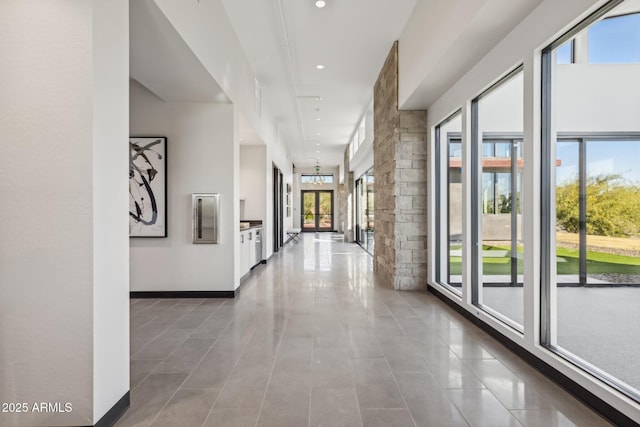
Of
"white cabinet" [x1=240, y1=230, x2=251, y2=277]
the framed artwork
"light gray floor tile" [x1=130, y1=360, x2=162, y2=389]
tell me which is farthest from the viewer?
"white cabinet" [x1=240, y1=230, x2=251, y2=277]

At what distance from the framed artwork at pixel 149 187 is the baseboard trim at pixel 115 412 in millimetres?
2848

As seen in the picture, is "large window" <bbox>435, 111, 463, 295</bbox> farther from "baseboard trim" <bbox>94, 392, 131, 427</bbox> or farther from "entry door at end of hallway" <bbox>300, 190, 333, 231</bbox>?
"entry door at end of hallway" <bbox>300, 190, 333, 231</bbox>

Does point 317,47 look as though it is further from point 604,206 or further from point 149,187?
point 604,206

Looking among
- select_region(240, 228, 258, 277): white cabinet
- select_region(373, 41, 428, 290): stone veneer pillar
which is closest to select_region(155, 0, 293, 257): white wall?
select_region(240, 228, 258, 277): white cabinet

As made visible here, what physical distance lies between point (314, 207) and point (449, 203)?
1456cm

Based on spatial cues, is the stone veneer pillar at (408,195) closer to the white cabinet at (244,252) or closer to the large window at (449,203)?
the large window at (449,203)

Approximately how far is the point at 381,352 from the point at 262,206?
5.27 metres

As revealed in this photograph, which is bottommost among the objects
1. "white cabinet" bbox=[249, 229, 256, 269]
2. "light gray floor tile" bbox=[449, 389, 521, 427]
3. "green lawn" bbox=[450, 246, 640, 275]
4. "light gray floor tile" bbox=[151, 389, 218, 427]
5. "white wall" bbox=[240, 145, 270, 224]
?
"light gray floor tile" bbox=[151, 389, 218, 427]

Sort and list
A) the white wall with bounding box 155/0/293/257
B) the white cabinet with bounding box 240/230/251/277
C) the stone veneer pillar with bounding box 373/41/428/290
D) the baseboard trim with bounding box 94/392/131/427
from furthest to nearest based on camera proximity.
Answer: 1. the white cabinet with bounding box 240/230/251/277
2. the stone veneer pillar with bounding box 373/41/428/290
3. the white wall with bounding box 155/0/293/257
4. the baseboard trim with bounding box 94/392/131/427

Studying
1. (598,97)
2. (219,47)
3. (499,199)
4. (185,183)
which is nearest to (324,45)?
(219,47)

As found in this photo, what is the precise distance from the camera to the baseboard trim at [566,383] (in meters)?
1.89

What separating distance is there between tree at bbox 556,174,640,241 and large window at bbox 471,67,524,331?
47 centimetres

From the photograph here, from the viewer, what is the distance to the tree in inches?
80.1

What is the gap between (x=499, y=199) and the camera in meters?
3.43
